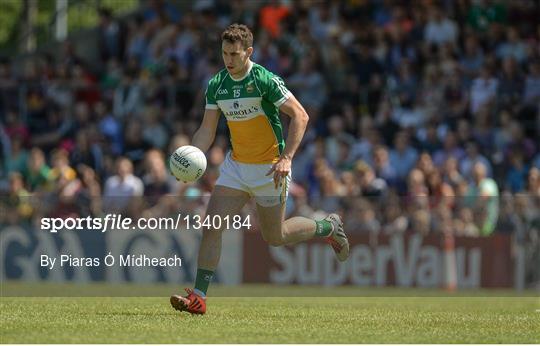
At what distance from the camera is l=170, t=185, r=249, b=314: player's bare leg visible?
11.9m

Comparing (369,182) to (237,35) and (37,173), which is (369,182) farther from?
(237,35)

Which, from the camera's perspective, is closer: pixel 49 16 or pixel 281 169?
pixel 281 169

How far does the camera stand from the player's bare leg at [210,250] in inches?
468

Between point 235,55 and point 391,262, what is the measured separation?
33.0ft

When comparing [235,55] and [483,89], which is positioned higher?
[483,89]

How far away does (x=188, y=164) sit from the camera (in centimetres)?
1202

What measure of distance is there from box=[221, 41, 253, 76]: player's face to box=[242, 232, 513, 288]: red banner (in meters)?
9.69

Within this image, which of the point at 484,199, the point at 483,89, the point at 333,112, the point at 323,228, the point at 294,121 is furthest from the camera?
the point at 333,112

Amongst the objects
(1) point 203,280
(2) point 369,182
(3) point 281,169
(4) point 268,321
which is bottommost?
(4) point 268,321

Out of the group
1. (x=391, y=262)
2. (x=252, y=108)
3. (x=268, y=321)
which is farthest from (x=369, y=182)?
(x=268, y=321)

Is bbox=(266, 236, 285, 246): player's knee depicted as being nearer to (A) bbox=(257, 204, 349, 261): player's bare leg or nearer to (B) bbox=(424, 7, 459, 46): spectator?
(A) bbox=(257, 204, 349, 261): player's bare leg

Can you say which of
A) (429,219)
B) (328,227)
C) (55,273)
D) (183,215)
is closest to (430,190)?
(429,219)

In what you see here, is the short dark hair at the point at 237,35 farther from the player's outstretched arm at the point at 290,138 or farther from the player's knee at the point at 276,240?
the player's knee at the point at 276,240

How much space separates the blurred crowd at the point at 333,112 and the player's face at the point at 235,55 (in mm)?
8677
